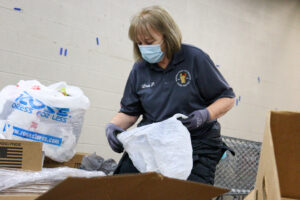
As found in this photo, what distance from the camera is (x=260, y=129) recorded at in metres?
3.82

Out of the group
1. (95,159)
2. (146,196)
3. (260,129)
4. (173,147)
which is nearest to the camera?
(146,196)

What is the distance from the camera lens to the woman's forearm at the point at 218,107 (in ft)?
4.74

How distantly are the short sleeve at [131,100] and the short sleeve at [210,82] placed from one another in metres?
0.34

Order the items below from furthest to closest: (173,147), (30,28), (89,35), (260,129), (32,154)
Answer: (260,129) < (89,35) < (30,28) < (32,154) < (173,147)

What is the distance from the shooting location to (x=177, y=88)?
4.96ft

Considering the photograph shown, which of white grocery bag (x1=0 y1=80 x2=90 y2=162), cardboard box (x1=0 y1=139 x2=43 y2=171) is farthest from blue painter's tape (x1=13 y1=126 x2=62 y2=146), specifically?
cardboard box (x1=0 y1=139 x2=43 y2=171)

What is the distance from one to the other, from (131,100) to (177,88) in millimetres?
287

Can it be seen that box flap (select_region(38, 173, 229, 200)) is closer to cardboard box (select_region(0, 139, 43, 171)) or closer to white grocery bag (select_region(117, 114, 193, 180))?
white grocery bag (select_region(117, 114, 193, 180))

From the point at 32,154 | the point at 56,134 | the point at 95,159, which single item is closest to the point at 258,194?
the point at 32,154

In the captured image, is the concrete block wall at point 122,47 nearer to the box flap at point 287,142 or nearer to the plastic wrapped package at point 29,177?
the plastic wrapped package at point 29,177

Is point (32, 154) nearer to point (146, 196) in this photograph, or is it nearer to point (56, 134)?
point (56, 134)

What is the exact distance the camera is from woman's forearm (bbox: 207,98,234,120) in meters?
1.45

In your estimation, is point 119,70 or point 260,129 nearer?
point 119,70

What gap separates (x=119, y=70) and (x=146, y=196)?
8.12 ft
